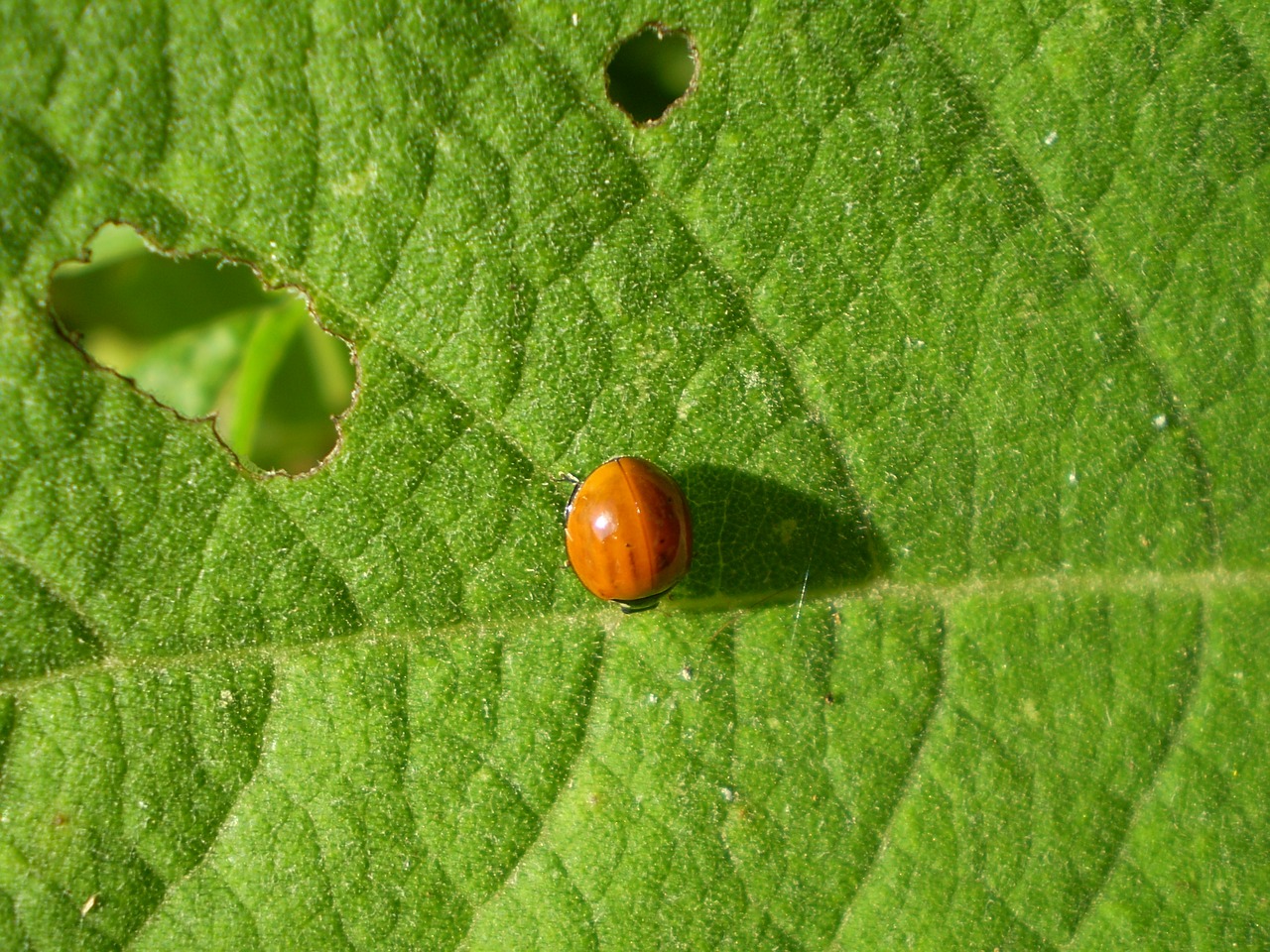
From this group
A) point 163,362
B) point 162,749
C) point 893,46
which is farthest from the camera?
point 163,362

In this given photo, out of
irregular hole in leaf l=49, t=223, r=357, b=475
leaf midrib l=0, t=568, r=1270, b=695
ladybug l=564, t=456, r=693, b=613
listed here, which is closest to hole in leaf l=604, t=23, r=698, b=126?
ladybug l=564, t=456, r=693, b=613

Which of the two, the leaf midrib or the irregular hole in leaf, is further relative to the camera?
the irregular hole in leaf

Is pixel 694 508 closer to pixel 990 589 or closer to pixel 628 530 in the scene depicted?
pixel 628 530

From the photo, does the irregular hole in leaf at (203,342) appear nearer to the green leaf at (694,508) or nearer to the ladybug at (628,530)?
the green leaf at (694,508)

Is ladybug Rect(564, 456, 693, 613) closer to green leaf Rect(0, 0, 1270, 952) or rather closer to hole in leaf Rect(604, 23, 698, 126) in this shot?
green leaf Rect(0, 0, 1270, 952)

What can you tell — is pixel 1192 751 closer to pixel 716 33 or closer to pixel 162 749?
pixel 716 33

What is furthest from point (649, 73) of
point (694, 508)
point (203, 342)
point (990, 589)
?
point (203, 342)

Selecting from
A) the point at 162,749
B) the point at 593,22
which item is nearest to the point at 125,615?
the point at 162,749
